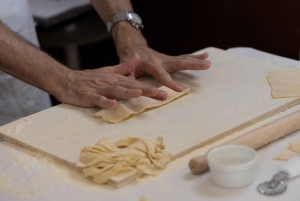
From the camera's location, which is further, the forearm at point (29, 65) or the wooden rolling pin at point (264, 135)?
the forearm at point (29, 65)

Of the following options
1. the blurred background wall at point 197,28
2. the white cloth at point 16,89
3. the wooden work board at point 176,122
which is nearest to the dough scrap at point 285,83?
the wooden work board at point 176,122

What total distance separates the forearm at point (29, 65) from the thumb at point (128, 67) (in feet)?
0.53

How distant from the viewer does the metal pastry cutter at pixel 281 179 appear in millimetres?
1053

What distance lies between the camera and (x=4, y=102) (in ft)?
6.11

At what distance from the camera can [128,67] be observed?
1614mm

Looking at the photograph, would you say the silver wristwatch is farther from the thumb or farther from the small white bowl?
the small white bowl

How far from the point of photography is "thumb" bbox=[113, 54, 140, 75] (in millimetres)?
1612

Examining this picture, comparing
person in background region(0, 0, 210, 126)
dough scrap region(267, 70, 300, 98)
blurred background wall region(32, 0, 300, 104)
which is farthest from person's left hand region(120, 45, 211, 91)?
blurred background wall region(32, 0, 300, 104)

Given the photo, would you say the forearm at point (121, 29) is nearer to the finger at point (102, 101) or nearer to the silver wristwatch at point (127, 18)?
the silver wristwatch at point (127, 18)

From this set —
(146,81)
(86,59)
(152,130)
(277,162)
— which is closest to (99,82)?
(146,81)

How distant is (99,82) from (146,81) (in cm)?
19

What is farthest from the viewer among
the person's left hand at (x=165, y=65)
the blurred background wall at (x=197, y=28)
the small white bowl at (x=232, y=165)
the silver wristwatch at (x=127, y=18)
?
the blurred background wall at (x=197, y=28)

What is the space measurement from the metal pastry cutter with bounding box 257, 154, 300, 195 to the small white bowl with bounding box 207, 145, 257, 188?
0.11 ft

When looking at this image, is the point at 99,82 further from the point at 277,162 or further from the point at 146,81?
the point at 277,162
